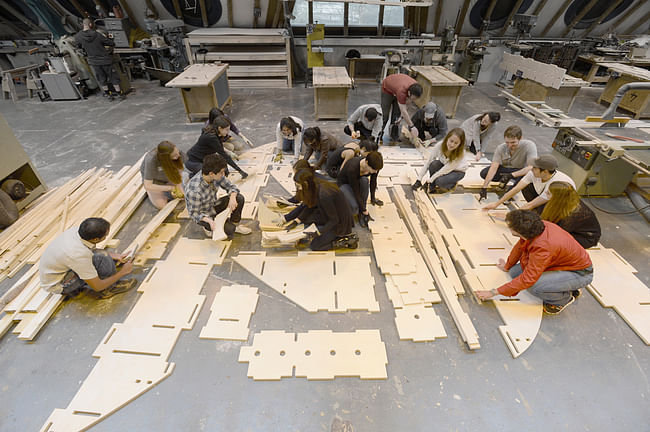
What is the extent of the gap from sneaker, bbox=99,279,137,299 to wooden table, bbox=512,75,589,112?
294 inches

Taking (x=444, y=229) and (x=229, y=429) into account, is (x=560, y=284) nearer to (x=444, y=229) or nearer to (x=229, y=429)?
(x=444, y=229)

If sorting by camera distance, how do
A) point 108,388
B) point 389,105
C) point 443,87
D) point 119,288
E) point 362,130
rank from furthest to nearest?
point 443,87, point 389,105, point 362,130, point 119,288, point 108,388

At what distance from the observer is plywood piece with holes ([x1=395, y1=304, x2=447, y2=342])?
217cm

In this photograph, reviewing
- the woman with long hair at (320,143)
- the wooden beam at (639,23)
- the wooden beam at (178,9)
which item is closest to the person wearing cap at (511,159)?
the woman with long hair at (320,143)

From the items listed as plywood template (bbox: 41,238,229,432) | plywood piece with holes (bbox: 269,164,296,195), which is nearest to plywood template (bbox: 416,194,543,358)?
plywood piece with holes (bbox: 269,164,296,195)

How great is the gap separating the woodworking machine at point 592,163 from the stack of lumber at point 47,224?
5.10 m

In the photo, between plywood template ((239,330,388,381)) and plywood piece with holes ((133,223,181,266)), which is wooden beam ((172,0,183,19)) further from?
plywood template ((239,330,388,381))

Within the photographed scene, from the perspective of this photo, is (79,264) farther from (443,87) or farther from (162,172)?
(443,87)

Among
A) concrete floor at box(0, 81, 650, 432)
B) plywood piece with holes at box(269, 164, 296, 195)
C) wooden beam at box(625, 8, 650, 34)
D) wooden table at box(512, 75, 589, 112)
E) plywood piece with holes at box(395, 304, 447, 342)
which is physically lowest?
concrete floor at box(0, 81, 650, 432)

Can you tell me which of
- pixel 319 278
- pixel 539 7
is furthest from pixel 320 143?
pixel 539 7

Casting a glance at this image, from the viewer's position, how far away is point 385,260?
2723 millimetres

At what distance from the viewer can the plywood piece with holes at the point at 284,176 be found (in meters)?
3.78

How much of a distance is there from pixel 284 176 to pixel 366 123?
1474mm

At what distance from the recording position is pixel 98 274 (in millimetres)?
2213
